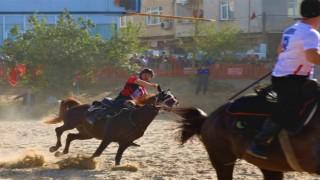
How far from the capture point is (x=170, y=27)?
55.1m

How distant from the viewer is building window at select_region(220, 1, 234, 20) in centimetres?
4784

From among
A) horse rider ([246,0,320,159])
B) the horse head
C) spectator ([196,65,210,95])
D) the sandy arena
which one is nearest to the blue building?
spectator ([196,65,210,95])

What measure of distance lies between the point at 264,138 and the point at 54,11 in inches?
1571

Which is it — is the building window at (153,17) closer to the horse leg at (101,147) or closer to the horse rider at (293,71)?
the horse leg at (101,147)

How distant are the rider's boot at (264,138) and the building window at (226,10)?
40.7 m

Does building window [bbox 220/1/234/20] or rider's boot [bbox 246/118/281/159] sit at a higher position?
building window [bbox 220/1/234/20]

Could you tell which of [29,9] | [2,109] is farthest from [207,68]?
[29,9]

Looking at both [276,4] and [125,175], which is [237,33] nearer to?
[276,4]

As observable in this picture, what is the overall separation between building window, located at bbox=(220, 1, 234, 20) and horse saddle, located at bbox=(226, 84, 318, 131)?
4028 centimetres

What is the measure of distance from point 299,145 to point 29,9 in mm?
40653

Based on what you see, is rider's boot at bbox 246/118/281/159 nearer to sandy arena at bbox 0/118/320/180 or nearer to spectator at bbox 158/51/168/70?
sandy arena at bbox 0/118/320/180

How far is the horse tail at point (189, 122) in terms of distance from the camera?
28.5ft

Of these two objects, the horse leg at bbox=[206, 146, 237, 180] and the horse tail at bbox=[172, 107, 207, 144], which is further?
the horse tail at bbox=[172, 107, 207, 144]

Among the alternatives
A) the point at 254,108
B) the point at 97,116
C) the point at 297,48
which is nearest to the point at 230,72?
the point at 97,116
